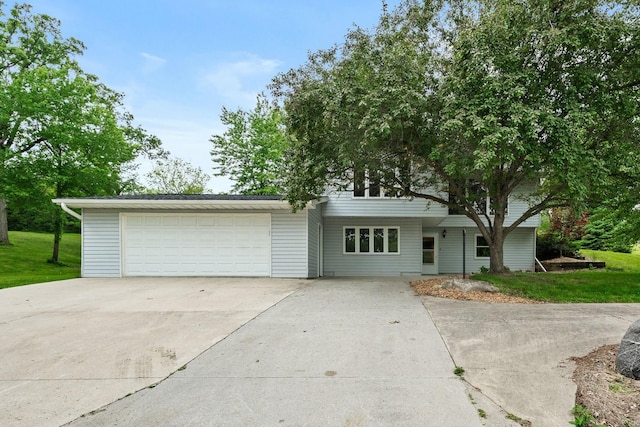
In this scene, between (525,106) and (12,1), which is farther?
(12,1)

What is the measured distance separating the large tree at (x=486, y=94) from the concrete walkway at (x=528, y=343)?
2545 millimetres

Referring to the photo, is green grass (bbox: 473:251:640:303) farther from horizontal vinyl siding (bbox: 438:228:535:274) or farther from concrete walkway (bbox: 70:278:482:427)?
horizontal vinyl siding (bbox: 438:228:535:274)

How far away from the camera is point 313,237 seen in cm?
1395

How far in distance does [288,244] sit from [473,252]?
10126 millimetres

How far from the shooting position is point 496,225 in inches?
436

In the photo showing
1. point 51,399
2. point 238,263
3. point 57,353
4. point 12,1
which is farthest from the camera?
point 12,1

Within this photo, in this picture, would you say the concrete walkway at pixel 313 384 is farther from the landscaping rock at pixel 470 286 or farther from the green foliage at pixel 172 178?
the green foliage at pixel 172 178

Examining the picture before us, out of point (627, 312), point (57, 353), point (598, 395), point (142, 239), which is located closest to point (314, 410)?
point (598, 395)

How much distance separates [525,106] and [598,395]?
5902 mm

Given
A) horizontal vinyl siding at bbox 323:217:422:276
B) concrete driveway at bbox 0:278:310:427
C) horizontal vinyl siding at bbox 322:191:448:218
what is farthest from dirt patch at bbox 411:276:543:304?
horizontal vinyl siding at bbox 323:217:422:276

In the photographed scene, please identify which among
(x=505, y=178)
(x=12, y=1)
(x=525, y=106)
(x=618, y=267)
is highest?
(x=12, y=1)

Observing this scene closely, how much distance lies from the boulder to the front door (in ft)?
46.6

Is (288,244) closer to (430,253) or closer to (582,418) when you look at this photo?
(430,253)

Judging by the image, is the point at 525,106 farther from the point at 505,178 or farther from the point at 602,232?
the point at 602,232
